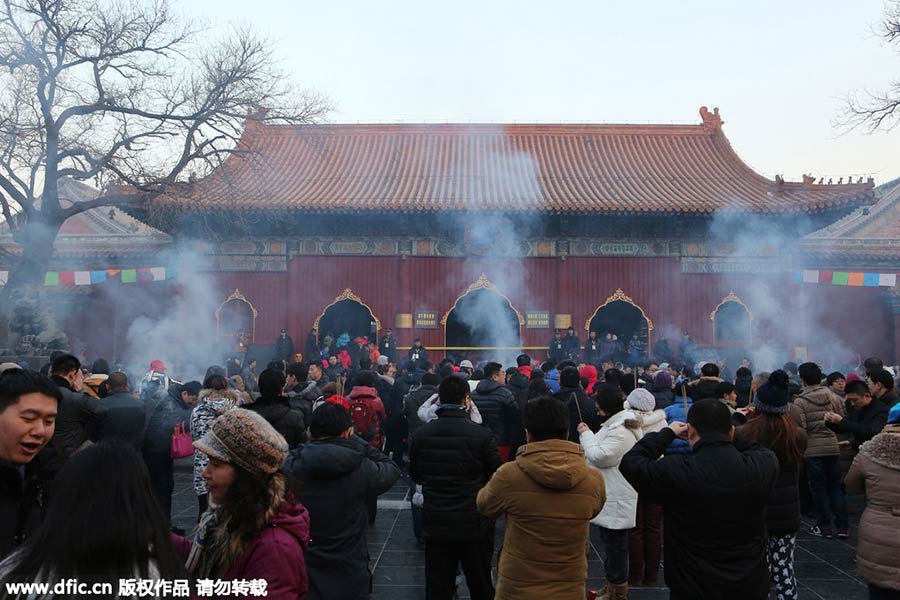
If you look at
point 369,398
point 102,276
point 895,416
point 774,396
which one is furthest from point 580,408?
point 102,276

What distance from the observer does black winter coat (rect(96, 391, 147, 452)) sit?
4.82 m

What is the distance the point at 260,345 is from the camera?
642 inches

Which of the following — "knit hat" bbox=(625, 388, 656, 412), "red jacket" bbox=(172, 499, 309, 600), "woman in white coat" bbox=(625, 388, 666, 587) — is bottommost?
"woman in white coat" bbox=(625, 388, 666, 587)

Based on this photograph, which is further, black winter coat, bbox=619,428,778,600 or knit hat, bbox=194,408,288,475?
black winter coat, bbox=619,428,778,600

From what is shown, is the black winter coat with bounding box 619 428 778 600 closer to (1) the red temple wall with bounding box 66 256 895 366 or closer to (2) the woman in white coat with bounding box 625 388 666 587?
(2) the woman in white coat with bounding box 625 388 666 587

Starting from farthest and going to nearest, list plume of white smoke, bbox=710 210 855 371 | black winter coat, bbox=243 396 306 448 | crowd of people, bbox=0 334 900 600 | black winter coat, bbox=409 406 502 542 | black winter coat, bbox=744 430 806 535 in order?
plume of white smoke, bbox=710 210 855 371
black winter coat, bbox=243 396 306 448
black winter coat, bbox=744 430 806 535
black winter coat, bbox=409 406 502 542
crowd of people, bbox=0 334 900 600

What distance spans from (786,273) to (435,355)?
343 inches

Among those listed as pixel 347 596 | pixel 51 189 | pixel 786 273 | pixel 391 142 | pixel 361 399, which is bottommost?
pixel 347 596

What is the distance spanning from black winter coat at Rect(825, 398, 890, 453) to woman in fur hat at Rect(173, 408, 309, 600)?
4757mm

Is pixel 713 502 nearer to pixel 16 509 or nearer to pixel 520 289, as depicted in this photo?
pixel 16 509

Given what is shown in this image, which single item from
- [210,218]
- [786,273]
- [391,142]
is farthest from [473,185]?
[786,273]

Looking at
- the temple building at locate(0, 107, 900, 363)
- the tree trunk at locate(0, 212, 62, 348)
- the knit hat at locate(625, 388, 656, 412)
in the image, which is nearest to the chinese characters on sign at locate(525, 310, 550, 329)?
the temple building at locate(0, 107, 900, 363)

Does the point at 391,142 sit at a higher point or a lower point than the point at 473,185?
higher

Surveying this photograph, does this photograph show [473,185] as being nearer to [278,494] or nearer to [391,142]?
[391,142]
